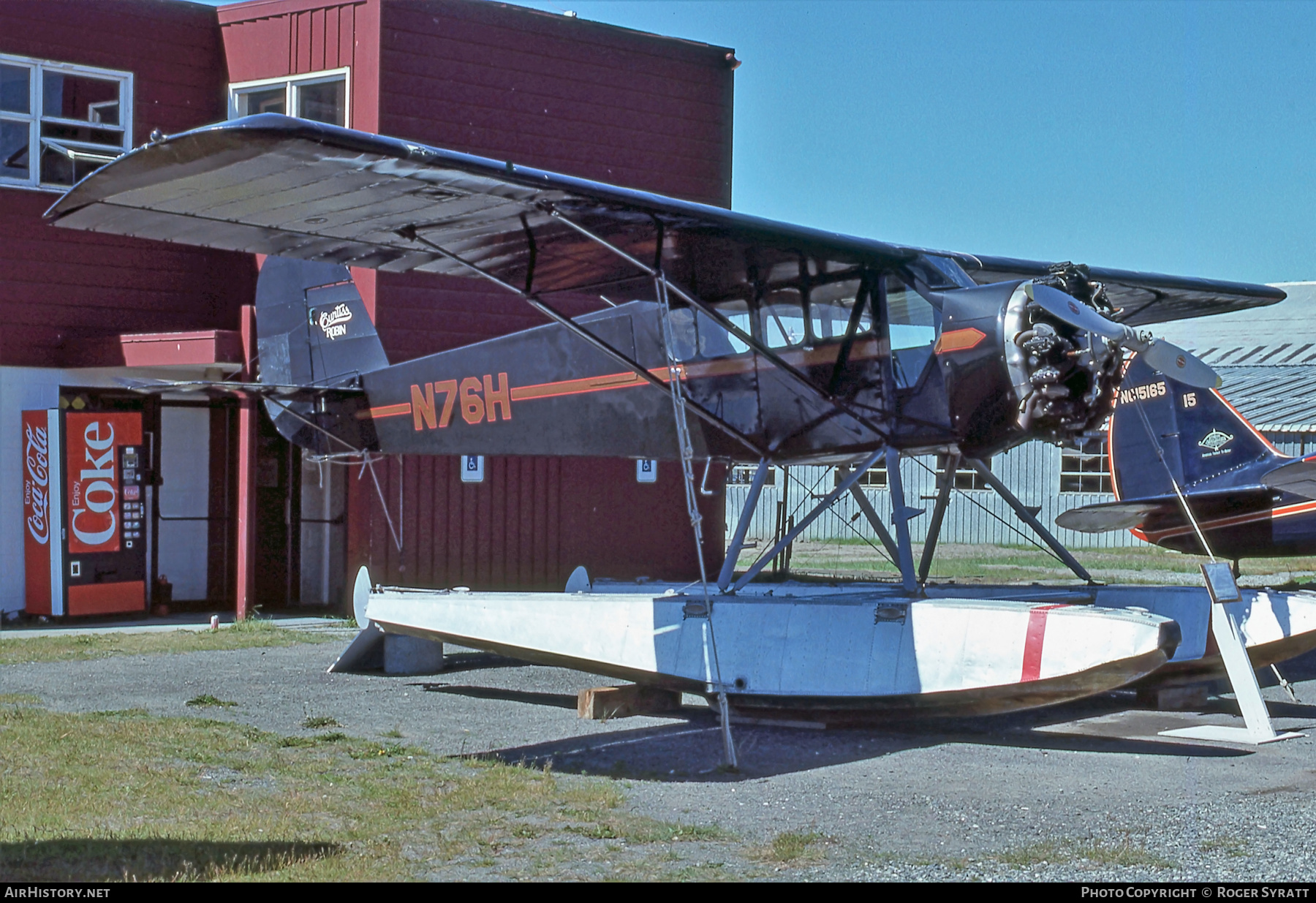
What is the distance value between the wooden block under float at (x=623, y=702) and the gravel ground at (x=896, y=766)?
12cm

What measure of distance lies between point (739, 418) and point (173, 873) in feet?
19.4

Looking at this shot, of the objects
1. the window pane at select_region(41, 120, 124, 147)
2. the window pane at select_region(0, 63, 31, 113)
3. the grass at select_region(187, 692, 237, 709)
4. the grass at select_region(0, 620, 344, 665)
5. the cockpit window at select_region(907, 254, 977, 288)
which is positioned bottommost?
the grass at select_region(0, 620, 344, 665)

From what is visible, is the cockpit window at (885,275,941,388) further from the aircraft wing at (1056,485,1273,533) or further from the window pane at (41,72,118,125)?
the window pane at (41,72,118,125)

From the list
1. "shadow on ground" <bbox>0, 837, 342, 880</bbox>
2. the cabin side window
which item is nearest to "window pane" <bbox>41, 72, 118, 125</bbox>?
the cabin side window

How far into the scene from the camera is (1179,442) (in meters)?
13.7

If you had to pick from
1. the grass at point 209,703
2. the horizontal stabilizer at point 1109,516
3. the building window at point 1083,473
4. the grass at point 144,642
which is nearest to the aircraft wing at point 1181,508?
the horizontal stabilizer at point 1109,516

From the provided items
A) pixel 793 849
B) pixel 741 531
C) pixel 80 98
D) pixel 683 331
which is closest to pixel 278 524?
pixel 80 98

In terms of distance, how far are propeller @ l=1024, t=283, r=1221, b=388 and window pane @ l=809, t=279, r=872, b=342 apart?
4.01 ft

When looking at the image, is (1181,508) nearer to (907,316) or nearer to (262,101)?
(907,316)

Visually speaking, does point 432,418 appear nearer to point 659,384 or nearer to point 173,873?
point 659,384

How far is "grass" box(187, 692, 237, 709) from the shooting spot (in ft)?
30.2

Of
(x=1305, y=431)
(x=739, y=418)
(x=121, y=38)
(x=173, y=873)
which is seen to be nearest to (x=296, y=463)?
(x=121, y=38)

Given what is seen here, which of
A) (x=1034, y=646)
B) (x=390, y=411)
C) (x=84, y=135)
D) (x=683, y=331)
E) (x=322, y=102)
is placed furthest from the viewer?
(x=322, y=102)

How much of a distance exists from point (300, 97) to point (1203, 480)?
36.2ft
